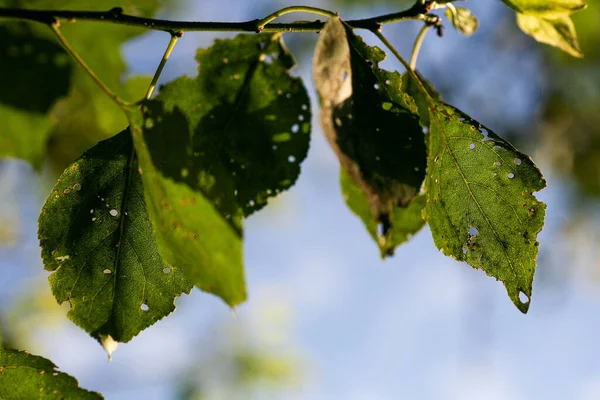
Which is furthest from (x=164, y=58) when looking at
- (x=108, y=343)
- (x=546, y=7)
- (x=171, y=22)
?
(x=546, y=7)

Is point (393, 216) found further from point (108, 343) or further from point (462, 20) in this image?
point (108, 343)

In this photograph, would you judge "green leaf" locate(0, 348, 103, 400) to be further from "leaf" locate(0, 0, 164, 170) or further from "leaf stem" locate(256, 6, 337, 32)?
"leaf stem" locate(256, 6, 337, 32)

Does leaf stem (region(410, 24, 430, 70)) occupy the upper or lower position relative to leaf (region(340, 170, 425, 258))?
upper

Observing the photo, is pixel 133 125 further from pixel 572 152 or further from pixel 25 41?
pixel 572 152

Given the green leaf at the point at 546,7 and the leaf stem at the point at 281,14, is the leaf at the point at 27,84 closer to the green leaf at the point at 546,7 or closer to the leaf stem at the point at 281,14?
the leaf stem at the point at 281,14

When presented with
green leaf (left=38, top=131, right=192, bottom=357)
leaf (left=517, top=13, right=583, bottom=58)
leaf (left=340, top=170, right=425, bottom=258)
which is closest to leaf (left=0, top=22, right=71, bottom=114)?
green leaf (left=38, top=131, right=192, bottom=357)

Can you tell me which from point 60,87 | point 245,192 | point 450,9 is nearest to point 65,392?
point 245,192
